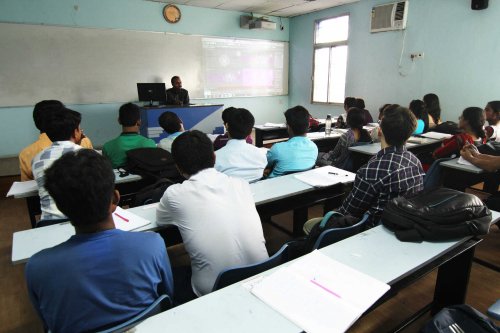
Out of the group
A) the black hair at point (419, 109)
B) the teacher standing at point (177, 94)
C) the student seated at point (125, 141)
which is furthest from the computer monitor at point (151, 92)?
the black hair at point (419, 109)

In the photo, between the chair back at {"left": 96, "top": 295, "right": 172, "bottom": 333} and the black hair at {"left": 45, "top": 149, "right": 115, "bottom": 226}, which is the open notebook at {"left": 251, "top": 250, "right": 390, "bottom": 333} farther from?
the black hair at {"left": 45, "top": 149, "right": 115, "bottom": 226}

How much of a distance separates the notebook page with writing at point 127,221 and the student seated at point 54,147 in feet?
1.72

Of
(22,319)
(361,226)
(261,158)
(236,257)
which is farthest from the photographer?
(261,158)

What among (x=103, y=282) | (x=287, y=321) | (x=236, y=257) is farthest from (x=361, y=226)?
(x=103, y=282)

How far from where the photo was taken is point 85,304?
0.90 metres

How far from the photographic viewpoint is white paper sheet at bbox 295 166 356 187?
7.16 feet

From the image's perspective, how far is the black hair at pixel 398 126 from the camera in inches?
68.4

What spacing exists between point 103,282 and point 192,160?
70 cm

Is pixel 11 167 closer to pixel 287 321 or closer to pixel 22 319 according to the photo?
pixel 22 319

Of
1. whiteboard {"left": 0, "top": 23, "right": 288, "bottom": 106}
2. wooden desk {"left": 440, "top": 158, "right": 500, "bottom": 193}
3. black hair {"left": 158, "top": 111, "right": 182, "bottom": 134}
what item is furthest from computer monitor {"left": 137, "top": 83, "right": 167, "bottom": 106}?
wooden desk {"left": 440, "top": 158, "right": 500, "bottom": 193}

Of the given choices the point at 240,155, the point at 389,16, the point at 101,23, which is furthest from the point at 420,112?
the point at 101,23

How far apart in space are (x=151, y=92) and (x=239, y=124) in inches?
149

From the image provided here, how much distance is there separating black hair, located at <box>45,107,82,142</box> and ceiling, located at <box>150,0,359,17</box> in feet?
15.7

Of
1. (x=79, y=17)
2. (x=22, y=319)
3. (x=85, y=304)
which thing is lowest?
(x=22, y=319)
